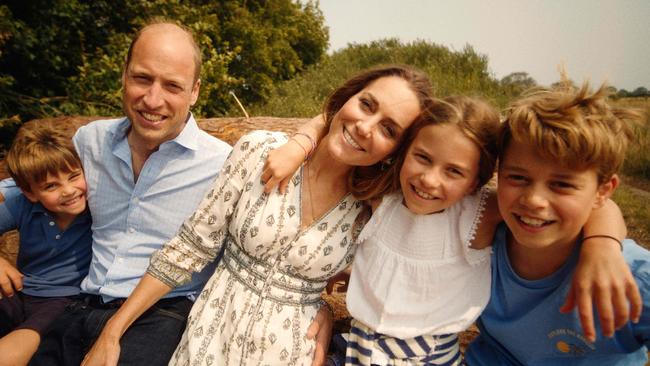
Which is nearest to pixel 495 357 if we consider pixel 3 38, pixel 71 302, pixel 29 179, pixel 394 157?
pixel 394 157

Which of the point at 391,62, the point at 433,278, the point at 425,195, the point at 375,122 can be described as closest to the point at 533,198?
the point at 425,195

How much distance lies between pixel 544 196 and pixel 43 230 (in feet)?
7.94

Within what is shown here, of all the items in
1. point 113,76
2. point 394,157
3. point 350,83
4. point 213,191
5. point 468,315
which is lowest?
point 113,76

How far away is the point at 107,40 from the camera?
19.4 feet

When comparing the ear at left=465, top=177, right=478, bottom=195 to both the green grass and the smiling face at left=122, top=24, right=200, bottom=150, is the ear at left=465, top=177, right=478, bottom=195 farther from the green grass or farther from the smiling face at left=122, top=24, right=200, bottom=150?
the green grass

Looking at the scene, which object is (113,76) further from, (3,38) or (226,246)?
(226,246)

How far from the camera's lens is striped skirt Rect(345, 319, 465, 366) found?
67.9 inches

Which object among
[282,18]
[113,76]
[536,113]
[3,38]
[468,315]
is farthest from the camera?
[282,18]

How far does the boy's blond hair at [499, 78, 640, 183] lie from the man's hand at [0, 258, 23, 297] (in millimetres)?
2342

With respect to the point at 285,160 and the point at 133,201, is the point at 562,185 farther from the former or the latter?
the point at 133,201

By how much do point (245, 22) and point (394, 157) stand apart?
325 inches

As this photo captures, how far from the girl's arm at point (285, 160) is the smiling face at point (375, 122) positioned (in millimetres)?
126

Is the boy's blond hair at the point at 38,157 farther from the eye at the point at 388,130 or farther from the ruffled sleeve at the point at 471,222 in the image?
the ruffled sleeve at the point at 471,222

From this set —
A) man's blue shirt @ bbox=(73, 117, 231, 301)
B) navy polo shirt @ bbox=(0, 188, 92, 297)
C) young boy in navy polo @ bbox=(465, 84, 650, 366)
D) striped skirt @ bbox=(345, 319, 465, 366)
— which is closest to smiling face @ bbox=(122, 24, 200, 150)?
man's blue shirt @ bbox=(73, 117, 231, 301)
